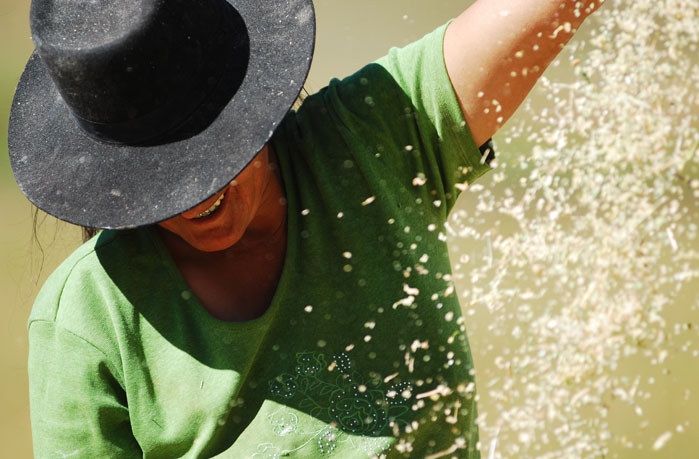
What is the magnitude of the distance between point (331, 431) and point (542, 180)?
47 centimetres

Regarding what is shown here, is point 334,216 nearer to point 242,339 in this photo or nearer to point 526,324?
point 242,339

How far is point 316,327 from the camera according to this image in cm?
111

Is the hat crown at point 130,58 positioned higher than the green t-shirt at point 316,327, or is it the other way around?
the hat crown at point 130,58

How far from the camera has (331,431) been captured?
1105 mm

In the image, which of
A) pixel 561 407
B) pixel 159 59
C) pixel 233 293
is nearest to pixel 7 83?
pixel 233 293

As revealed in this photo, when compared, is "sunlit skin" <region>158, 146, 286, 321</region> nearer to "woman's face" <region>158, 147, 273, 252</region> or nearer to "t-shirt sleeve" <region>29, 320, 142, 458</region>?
"woman's face" <region>158, 147, 273, 252</region>

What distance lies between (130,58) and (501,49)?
1.53 ft

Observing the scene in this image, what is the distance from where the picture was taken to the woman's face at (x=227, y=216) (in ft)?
3.30

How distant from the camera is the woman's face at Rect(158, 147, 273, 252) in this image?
101cm

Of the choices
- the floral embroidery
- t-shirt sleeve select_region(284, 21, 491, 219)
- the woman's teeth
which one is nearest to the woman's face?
the woman's teeth

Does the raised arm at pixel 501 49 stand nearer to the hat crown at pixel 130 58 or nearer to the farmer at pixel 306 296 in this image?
the farmer at pixel 306 296

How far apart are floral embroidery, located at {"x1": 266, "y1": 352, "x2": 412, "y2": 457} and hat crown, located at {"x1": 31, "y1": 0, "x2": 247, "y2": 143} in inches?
16.5

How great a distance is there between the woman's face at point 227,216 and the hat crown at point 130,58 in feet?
0.48

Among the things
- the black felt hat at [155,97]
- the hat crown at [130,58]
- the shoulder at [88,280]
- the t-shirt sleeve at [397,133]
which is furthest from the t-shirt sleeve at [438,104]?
the shoulder at [88,280]
